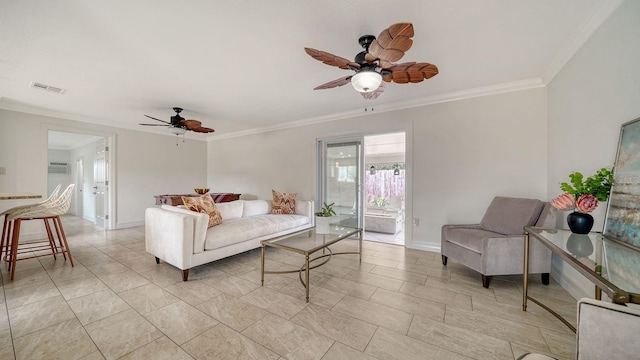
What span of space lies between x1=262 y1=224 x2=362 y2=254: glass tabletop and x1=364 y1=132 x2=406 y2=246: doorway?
6.64 ft

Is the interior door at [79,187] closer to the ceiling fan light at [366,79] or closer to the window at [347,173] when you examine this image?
the window at [347,173]

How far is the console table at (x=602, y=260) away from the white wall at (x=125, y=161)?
6.99m

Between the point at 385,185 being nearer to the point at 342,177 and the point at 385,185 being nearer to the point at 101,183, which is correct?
the point at 342,177

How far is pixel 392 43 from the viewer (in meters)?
1.52

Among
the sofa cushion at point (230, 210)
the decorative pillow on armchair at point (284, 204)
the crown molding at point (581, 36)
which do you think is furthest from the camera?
the decorative pillow on armchair at point (284, 204)

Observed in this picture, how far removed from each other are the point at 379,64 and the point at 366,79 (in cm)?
17

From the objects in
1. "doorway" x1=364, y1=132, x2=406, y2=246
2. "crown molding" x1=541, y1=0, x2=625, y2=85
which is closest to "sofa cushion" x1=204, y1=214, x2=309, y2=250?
"doorway" x1=364, y1=132, x2=406, y2=246

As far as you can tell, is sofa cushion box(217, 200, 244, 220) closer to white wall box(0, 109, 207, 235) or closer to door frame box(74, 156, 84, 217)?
white wall box(0, 109, 207, 235)

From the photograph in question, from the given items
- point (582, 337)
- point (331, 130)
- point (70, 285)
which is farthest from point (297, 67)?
point (70, 285)

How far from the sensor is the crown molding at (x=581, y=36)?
1653mm

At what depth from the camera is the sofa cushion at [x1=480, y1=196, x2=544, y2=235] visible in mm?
2488

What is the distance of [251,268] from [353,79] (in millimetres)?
2486

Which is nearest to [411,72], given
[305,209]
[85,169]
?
[305,209]

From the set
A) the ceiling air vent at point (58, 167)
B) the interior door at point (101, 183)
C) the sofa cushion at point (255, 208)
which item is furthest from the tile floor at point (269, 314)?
the ceiling air vent at point (58, 167)
